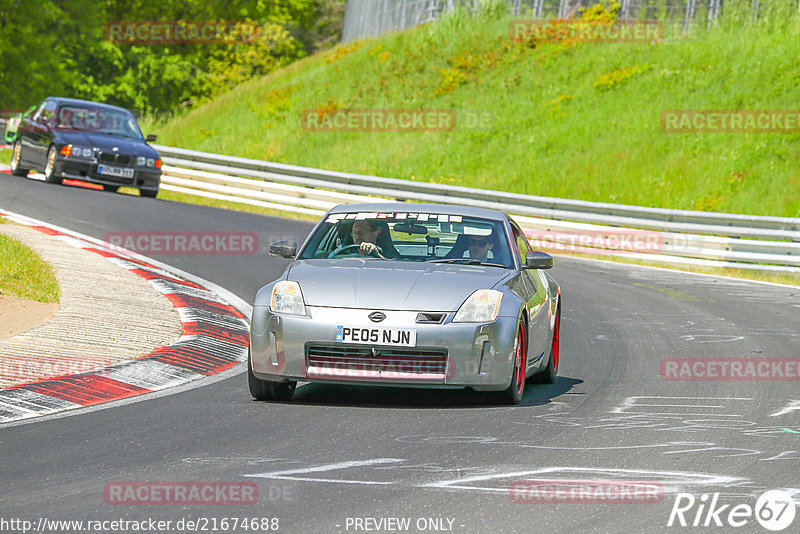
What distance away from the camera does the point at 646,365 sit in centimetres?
1038

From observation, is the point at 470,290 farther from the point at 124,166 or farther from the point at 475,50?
the point at 475,50

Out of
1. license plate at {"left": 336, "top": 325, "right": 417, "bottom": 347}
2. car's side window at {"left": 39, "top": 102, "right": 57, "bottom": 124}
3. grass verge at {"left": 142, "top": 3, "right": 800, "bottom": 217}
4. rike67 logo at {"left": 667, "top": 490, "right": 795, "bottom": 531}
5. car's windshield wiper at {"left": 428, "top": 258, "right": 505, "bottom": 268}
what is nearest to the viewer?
rike67 logo at {"left": 667, "top": 490, "right": 795, "bottom": 531}

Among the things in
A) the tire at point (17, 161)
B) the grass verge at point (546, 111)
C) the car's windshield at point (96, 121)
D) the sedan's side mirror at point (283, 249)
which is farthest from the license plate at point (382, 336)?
the grass verge at point (546, 111)

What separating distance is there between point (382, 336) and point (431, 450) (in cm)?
129

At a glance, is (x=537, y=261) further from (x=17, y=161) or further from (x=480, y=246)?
(x=17, y=161)

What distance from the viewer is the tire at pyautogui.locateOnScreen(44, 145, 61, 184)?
77.0ft

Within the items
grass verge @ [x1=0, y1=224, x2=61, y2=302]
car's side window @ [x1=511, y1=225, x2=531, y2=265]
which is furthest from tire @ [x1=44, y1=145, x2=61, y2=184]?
car's side window @ [x1=511, y1=225, x2=531, y2=265]

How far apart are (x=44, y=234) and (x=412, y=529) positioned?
39.8ft

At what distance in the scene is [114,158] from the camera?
23.5 m

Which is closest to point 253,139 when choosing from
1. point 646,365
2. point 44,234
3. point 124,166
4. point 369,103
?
point 369,103

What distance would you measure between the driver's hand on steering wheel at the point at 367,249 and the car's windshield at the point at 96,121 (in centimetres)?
1650

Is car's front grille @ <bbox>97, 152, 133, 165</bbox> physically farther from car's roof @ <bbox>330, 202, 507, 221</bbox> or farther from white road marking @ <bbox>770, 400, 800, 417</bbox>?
white road marking @ <bbox>770, 400, 800, 417</bbox>

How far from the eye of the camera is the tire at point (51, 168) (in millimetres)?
23484

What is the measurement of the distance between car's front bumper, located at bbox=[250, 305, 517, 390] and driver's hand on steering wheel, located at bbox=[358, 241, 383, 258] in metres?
1.16
